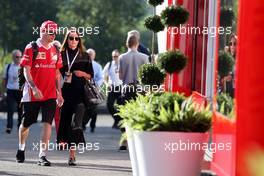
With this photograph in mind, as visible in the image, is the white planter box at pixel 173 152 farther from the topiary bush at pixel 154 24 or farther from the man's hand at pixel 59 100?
the man's hand at pixel 59 100

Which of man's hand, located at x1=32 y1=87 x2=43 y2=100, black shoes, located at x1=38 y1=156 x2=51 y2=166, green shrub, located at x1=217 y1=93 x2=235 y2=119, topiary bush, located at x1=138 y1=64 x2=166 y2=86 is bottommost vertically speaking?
black shoes, located at x1=38 y1=156 x2=51 y2=166

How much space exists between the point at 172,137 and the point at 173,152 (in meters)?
0.14

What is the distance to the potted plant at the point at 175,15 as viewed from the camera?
10.9 meters

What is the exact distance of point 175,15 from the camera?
1089 centimetres

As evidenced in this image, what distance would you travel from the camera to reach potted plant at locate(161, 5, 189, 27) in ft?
35.7

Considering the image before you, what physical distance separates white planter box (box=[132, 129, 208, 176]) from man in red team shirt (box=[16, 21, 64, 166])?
13.8 ft

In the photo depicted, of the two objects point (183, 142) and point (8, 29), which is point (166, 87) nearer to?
point (183, 142)

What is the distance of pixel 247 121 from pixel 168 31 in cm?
420

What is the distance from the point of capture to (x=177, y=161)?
32.2 ft

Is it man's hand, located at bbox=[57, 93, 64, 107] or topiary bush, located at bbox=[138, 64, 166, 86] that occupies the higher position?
topiary bush, located at bbox=[138, 64, 166, 86]

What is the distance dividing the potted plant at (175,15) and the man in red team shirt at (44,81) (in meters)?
3.41

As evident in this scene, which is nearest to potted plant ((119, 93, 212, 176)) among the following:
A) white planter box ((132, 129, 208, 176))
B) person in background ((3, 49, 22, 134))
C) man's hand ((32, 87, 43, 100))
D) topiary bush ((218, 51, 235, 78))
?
white planter box ((132, 129, 208, 176))

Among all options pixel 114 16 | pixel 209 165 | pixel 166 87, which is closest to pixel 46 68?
pixel 166 87

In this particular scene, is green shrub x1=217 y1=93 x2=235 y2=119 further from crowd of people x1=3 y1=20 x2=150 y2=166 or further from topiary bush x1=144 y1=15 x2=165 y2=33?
crowd of people x1=3 y1=20 x2=150 y2=166
